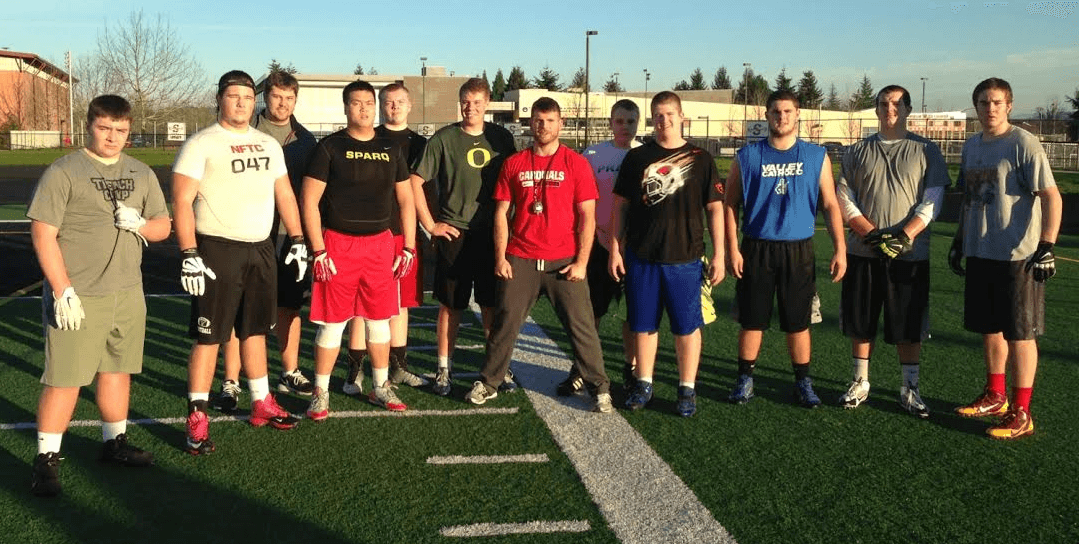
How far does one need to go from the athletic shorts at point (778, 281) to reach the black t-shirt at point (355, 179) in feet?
6.98

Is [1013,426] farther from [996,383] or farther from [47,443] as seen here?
[47,443]

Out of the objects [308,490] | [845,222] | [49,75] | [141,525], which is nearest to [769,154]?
[845,222]

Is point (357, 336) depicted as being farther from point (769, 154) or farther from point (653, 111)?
point (769, 154)

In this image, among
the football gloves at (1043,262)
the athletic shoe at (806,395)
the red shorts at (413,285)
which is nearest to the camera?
the football gloves at (1043,262)

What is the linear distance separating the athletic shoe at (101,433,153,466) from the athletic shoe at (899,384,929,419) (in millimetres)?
4073

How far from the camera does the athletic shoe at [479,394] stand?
5.52 meters

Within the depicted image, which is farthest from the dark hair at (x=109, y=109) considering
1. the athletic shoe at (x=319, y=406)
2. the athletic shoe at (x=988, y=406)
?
the athletic shoe at (x=988, y=406)

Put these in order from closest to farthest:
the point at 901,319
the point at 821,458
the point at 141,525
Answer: the point at 141,525
the point at 821,458
the point at 901,319

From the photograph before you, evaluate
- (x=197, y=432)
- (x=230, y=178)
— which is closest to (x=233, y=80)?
(x=230, y=178)

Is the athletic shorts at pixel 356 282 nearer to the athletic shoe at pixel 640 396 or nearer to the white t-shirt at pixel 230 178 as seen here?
the white t-shirt at pixel 230 178

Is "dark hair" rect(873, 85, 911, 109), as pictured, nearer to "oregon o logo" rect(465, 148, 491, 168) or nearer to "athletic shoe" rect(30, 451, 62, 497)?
"oregon o logo" rect(465, 148, 491, 168)

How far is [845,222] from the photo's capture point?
5445mm

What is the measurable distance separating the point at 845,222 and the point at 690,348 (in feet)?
3.94

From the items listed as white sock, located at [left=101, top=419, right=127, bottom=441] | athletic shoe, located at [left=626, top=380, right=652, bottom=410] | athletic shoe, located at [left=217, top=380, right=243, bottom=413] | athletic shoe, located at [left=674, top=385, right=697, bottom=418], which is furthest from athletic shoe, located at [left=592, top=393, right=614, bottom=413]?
white sock, located at [left=101, top=419, right=127, bottom=441]
